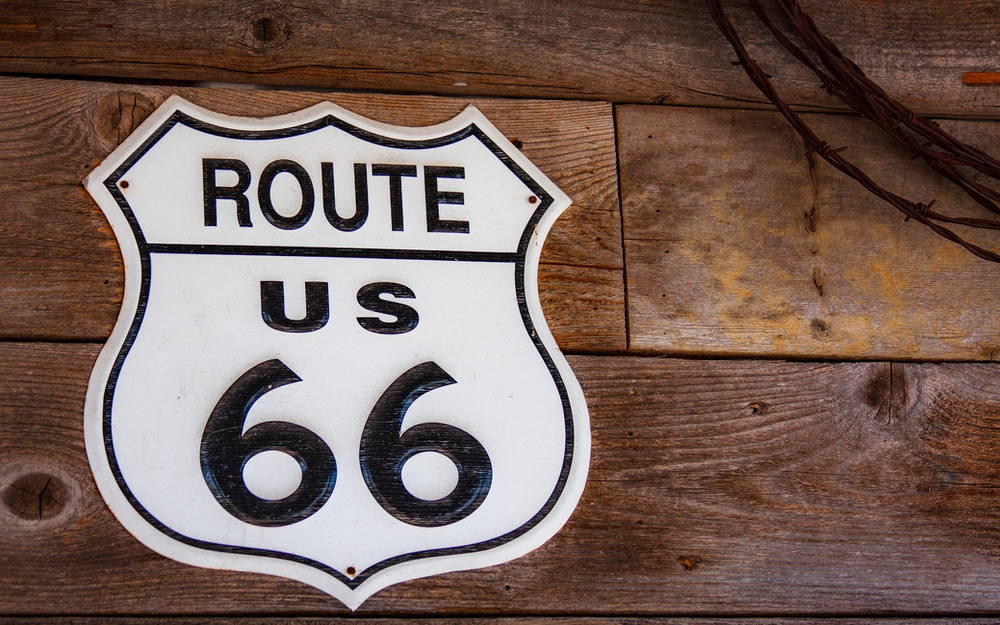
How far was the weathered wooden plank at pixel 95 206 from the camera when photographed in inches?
38.3

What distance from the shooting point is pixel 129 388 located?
0.94 meters

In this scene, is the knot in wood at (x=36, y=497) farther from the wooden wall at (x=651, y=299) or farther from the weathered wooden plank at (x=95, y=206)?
the weathered wooden plank at (x=95, y=206)

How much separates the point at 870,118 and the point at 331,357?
0.85 meters

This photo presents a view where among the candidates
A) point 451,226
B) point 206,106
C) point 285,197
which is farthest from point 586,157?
point 206,106

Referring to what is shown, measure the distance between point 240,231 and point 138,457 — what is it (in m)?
→ 0.32

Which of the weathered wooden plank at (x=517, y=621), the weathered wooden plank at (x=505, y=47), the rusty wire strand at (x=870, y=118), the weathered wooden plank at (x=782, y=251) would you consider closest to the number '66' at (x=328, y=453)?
the weathered wooden plank at (x=517, y=621)

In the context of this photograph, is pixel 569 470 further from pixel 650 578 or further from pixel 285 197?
pixel 285 197

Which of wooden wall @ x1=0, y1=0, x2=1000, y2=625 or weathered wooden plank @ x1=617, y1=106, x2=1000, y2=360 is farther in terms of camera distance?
weathered wooden plank @ x1=617, y1=106, x2=1000, y2=360

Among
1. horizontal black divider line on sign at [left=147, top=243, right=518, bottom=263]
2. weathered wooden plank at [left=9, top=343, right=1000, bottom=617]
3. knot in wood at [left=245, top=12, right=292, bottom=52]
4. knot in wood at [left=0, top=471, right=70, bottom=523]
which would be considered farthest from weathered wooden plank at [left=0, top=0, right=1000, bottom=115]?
knot in wood at [left=0, top=471, right=70, bottom=523]

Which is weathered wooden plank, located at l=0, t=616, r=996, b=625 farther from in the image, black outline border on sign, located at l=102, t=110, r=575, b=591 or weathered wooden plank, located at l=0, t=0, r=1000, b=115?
weathered wooden plank, located at l=0, t=0, r=1000, b=115

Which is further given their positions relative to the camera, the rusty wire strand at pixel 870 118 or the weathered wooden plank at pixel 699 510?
the rusty wire strand at pixel 870 118

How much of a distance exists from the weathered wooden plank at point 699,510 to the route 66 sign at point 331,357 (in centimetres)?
4

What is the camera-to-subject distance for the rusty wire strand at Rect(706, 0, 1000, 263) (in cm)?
106

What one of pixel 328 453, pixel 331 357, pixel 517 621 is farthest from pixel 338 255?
pixel 517 621
